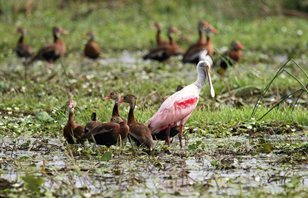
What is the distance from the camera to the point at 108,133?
358 inches

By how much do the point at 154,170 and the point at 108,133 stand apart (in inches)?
34.9

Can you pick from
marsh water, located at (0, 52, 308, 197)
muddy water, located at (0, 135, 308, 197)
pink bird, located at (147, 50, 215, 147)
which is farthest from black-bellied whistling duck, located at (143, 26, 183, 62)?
muddy water, located at (0, 135, 308, 197)

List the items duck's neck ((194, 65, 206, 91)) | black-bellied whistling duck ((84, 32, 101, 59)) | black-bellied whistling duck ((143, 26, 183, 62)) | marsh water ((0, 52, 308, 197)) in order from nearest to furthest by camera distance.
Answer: marsh water ((0, 52, 308, 197)), duck's neck ((194, 65, 206, 91)), black-bellied whistling duck ((143, 26, 183, 62)), black-bellied whistling duck ((84, 32, 101, 59))

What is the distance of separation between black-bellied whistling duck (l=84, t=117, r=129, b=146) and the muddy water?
10 centimetres

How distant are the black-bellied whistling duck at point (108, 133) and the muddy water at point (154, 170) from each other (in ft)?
0.34

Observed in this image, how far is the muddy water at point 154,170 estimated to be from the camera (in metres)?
7.64

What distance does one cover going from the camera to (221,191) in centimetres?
754

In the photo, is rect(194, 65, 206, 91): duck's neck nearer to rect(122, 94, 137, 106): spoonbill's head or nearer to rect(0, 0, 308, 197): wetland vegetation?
rect(0, 0, 308, 197): wetland vegetation

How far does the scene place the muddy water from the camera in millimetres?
7637

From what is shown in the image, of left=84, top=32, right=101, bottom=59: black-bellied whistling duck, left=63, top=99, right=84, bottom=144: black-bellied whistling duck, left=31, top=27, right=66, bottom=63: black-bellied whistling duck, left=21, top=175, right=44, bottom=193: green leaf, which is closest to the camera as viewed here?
left=21, top=175, right=44, bottom=193: green leaf

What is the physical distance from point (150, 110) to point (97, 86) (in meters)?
2.97

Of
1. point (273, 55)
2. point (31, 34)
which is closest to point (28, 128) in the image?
point (273, 55)

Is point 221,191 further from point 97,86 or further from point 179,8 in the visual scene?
point 179,8

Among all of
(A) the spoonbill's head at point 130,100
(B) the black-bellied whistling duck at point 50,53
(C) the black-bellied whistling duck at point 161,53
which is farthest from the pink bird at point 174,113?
(B) the black-bellied whistling duck at point 50,53
